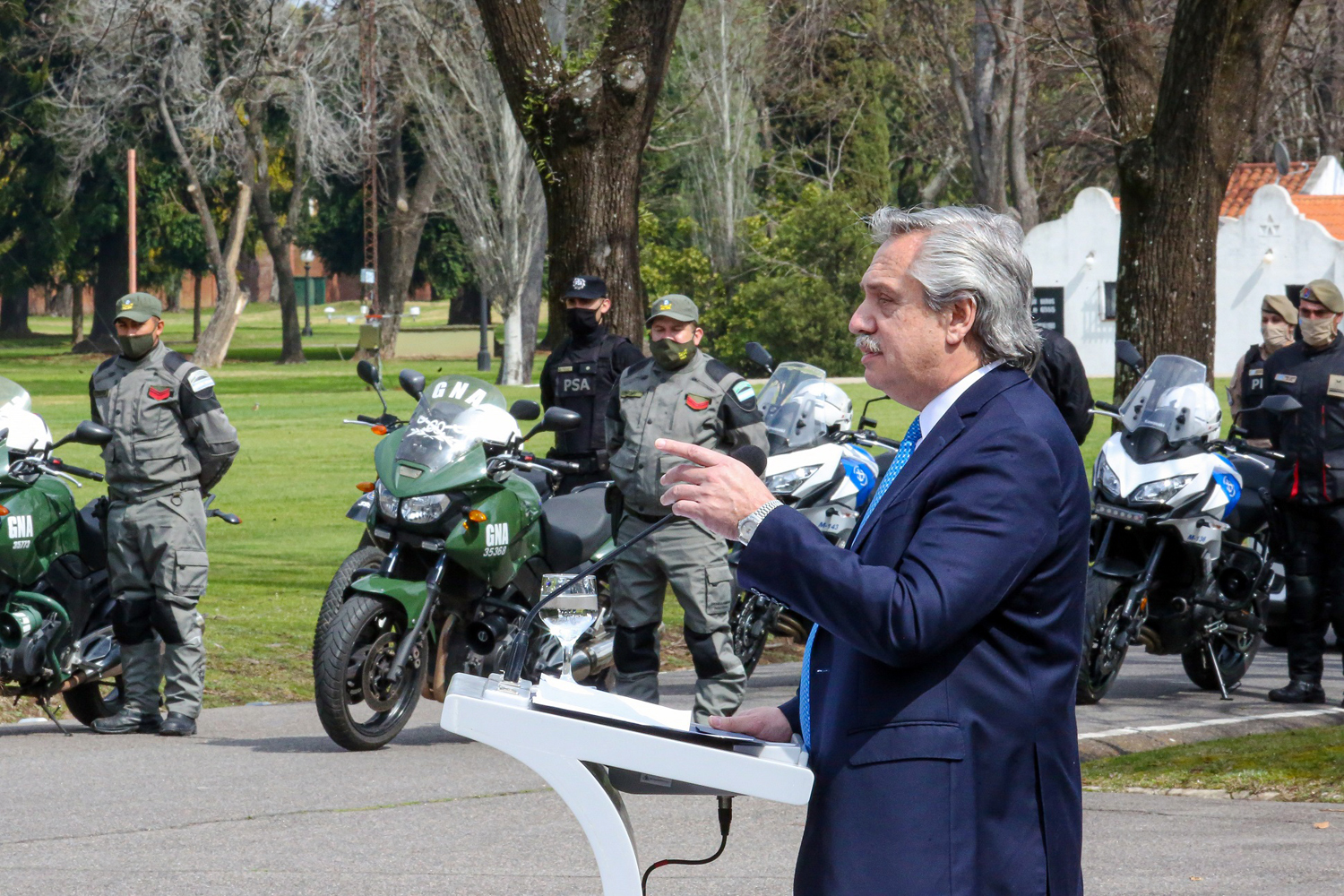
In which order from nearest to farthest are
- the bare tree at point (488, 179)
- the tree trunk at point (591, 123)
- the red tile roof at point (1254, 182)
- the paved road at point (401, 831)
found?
the paved road at point (401, 831)
the tree trunk at point (591, 123)
the bare tree at point (488, 179)
the red tile roof at point (1254, 182)

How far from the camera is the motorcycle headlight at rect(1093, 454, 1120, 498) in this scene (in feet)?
28.4

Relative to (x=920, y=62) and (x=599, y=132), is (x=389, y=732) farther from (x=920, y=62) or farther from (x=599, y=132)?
(x=920, y=62)

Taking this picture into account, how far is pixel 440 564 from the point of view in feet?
24.7

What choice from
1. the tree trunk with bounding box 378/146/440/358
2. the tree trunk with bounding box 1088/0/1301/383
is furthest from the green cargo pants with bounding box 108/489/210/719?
the tree trunk with bounding box 378/146/440/358

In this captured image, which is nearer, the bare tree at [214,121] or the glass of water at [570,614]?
the glass of water at [570,614]

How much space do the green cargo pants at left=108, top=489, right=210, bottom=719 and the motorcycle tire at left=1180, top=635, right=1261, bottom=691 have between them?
493 centimetres

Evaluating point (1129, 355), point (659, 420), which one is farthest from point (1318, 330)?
point (659, 420)

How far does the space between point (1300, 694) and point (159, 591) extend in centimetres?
551

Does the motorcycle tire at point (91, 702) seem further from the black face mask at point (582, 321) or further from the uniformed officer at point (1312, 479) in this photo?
the uniformed officer at point (1312, 479)

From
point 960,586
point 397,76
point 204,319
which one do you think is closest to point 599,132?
point 960,586

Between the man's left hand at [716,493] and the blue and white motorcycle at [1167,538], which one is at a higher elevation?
the man's left hand at [716,493]

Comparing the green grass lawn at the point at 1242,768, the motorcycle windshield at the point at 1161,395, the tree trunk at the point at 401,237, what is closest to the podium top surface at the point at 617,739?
the green grass lawn at the point at 1242,768

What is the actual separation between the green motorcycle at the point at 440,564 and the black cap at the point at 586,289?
216 cm

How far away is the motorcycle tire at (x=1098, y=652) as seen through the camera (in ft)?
27.6
